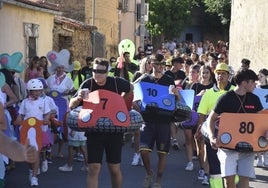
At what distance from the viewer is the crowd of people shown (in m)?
6.59

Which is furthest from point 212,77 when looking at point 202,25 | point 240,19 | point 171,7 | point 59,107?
point 202,25

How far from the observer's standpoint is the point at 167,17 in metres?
48.9

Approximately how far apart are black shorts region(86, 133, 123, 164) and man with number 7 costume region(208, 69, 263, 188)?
45.0 inches

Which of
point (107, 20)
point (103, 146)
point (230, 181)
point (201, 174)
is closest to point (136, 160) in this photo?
point (201, 174)

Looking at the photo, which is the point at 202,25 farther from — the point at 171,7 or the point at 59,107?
the point at 59,107

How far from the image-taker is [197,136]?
836 cm

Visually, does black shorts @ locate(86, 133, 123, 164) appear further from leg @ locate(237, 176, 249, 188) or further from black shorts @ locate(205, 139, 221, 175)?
leg @ locate(237, 176, 249, 188)

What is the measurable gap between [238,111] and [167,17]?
42.9 metres

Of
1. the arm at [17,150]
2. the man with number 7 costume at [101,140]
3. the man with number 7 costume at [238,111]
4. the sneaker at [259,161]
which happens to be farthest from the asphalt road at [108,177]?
the arm at [17,150]

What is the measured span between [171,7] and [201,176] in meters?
41.2

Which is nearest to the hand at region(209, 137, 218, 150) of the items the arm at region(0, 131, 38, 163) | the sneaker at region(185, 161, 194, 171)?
the arm at region(0, 131, 38, 163)

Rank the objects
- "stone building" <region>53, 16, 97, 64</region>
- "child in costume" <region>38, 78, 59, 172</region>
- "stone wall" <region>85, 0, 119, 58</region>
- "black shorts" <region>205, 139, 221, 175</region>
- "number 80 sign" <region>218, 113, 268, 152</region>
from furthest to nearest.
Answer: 1. "stone wall" <region>85, 0, 119, 58</region>
2. "stone building" <region>53, 16, 97, 64</region>
3. "child in costume" <region>38, 78, 59, 172</region>
4. "black shorts" <region>205, 139, 221, 175</region>
5. "number 80 sign" <region>218, 113, 268, 152</region>

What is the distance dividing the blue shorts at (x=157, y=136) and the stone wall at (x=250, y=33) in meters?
8.84

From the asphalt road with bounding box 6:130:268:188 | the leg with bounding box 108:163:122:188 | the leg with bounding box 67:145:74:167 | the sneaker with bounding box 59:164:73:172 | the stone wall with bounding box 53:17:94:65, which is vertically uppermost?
the stone wall with bounding box 53:17:94:65
